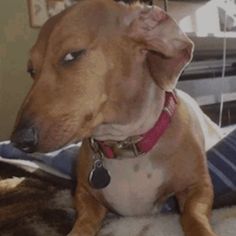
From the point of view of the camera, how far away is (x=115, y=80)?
3.00ft

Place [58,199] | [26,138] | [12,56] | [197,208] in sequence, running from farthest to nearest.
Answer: [12,56], [58,199], [197,208], [26,138]

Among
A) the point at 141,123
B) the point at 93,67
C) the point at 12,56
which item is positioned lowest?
the point at 12,56

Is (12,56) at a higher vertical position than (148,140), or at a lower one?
lower

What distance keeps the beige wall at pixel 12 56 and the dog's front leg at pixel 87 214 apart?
4.56 ft

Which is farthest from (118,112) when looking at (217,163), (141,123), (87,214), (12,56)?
(12,56)

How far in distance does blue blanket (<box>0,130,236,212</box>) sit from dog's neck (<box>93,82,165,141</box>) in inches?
6.6

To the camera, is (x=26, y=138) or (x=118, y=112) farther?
(x=118, y=112)

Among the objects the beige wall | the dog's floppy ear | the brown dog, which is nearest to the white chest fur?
the brown dog

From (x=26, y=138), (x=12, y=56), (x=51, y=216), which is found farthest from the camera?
(x=12, y=56)

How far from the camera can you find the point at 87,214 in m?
1.00

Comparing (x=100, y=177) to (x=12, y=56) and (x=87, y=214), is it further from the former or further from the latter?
(x=12, y=56)

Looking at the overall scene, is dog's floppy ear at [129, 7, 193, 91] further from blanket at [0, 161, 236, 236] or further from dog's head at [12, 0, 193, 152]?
blanket at [0, 161, 236, 236]

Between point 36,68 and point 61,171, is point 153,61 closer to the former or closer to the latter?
point 36,68

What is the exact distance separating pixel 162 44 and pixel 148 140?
183mm
